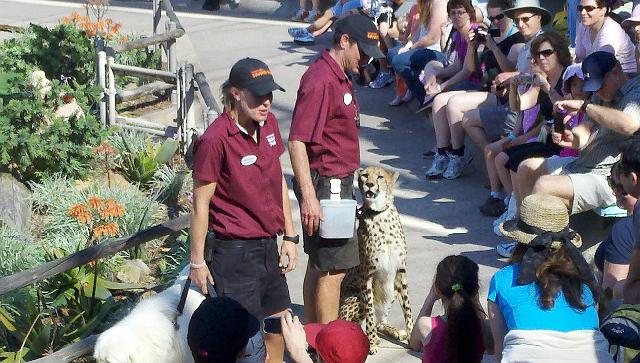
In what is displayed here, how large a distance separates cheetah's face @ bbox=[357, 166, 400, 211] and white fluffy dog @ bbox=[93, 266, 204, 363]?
1.70 m

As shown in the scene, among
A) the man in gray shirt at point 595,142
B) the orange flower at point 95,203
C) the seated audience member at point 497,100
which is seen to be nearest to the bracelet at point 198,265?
the orange flower at point 95,203

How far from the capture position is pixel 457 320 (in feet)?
16.8

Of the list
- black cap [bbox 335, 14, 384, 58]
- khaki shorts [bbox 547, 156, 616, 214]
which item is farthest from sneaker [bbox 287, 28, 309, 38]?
black cap [bbox 335, 14, 384, 58]

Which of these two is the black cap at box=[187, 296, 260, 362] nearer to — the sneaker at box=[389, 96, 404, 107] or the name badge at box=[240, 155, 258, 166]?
the name badge at box=[240, 155, 258, 166]

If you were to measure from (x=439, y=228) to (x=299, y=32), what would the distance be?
6.90m

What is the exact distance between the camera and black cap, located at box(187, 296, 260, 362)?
12.2 ft

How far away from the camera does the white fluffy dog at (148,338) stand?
15.6 feet

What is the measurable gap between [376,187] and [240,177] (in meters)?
1.23

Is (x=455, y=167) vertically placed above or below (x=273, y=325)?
below

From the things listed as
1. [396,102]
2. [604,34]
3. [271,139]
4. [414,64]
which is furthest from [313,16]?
[271,139]

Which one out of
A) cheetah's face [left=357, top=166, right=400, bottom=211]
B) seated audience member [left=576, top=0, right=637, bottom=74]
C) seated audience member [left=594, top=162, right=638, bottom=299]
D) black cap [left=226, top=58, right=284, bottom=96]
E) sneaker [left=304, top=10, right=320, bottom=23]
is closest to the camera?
black cap [left=226, top=58, right=284, bottom=96]

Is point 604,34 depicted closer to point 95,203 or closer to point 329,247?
point 329,247

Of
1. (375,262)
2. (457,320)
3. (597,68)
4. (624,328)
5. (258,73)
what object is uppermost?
(258,73)

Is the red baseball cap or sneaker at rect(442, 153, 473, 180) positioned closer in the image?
the red baseball cap
